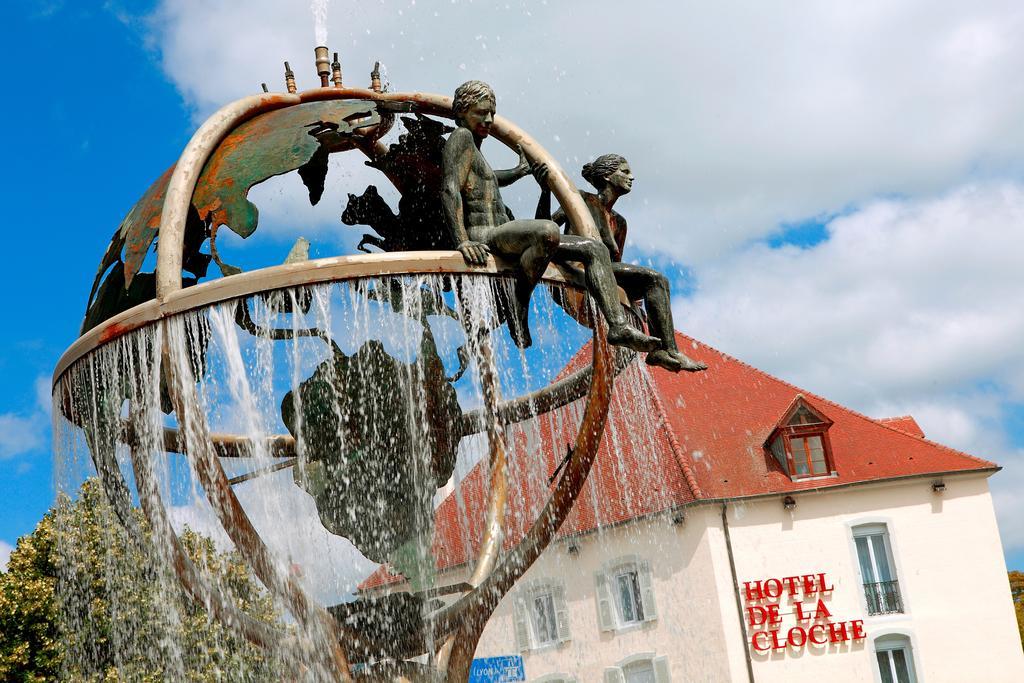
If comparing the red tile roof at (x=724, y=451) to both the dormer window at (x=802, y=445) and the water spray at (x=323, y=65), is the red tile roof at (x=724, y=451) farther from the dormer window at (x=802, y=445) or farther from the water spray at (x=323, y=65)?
the water spray at (x=323, y=65)

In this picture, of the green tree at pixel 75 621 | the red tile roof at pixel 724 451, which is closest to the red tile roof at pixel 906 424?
the red tile roof at pixel 724 451

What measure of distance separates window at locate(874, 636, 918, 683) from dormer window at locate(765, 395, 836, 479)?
12.4ft

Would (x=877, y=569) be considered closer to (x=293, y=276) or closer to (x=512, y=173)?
(x=512, y=173)

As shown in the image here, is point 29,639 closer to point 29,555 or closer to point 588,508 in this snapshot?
point 29,555

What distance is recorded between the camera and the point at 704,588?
80.8ft

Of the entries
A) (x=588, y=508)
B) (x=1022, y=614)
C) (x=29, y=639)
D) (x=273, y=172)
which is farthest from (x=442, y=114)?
(x=1022, y=614)

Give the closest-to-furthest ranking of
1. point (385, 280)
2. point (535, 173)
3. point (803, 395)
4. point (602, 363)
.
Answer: point (385, 280)
point (602, 363)
point (535, 173)
point (803, 395)

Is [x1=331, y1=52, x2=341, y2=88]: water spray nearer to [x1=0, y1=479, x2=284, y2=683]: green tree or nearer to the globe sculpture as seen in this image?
the globe sculpture

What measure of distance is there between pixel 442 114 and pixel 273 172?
1613 millimetres

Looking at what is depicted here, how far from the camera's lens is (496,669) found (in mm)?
11336

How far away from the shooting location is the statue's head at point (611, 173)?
7.07 m

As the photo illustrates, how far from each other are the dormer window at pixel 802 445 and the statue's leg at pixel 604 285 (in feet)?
69.8

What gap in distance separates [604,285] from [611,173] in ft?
4.33

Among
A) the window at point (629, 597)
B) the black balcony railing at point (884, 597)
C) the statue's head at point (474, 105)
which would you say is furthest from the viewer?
the window at point (629, 597)
